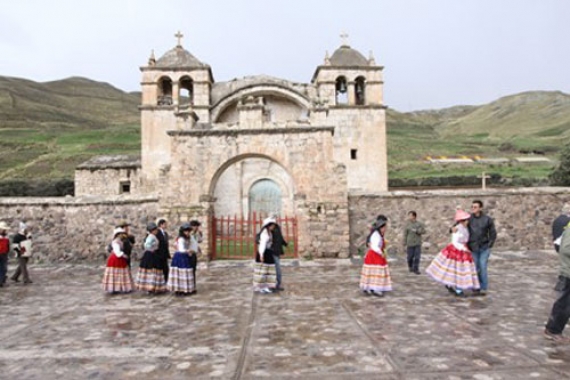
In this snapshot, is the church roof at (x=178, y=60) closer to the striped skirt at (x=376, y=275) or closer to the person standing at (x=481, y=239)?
the striped skirt at (x=376, y=275)

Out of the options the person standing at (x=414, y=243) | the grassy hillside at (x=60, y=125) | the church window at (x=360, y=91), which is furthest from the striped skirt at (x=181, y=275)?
the grassy hillside at (x=60, y=125)

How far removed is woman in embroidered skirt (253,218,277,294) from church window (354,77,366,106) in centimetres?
1658

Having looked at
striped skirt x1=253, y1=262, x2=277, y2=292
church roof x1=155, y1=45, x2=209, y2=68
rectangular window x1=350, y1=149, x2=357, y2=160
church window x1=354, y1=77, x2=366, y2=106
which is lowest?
striped skirt x1=253, y1=262, x2=277, y2=292

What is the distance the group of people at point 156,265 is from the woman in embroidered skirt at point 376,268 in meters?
3.47

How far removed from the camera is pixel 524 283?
8.73 metres

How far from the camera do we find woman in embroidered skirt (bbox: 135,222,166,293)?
27.6 ft

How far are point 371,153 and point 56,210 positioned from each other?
1535cm

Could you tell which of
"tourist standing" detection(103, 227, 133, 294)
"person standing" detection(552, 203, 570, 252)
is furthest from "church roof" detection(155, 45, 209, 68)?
"person standing" detection(552, 203, 570, 252)

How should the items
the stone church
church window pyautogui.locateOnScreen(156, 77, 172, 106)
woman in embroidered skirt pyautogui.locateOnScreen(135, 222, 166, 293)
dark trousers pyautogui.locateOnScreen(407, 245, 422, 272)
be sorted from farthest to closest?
church window pyautogui.locateOnScreen(156, 77, 172, 106), the stone church, dark trousers pyautogui.locateOnScreen(407, 245, 422, 272), woman in embroidered skirt pyautogui.locateOnScreen(135, 222, 166, 293)

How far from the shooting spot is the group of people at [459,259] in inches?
296

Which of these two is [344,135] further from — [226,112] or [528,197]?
[528,197]

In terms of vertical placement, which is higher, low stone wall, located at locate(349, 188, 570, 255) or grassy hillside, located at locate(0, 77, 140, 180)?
grassy hillside, located at locate(0, 77, 140, 180)

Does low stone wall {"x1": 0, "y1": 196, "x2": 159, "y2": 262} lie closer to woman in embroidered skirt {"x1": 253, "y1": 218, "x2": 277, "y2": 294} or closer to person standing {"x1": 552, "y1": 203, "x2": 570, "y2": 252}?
woman in embroidered skirt {"x1": 253, "y1": 218, "x2": 277, "y2": 294}

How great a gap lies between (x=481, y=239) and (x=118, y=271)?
7246 mm
